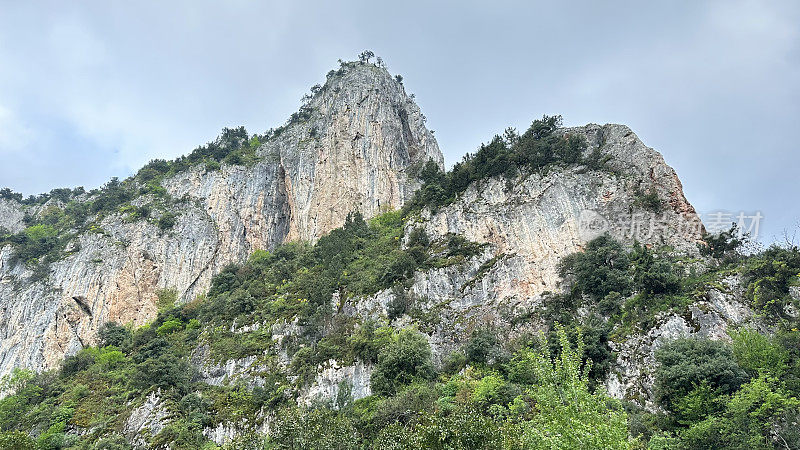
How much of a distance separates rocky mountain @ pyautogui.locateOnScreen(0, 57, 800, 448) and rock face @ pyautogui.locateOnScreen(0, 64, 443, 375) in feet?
1.05

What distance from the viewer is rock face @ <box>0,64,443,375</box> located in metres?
47.6

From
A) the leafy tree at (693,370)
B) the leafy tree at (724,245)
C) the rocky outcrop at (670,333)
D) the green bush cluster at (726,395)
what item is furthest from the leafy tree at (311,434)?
the leafy tree at (724,245)

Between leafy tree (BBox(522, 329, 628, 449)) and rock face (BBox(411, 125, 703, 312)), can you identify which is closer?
leafy tree (BBox(522, 329, 628, 449))

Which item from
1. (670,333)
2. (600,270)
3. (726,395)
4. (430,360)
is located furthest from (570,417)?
(600,270)

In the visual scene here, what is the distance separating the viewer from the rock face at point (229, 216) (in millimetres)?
47562

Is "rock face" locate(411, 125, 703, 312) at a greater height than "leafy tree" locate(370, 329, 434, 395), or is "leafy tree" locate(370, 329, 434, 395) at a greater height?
"rock face" locate(411, 125, 703, 312)

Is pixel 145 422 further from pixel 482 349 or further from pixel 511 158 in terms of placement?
pixel 511 158

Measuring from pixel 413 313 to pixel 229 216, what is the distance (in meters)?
36.6

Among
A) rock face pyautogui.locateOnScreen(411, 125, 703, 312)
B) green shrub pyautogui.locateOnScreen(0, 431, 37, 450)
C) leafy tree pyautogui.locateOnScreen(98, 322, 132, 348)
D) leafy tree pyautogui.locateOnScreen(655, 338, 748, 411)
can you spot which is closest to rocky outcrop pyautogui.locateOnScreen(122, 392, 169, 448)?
green shrub pyautogui.locateOnScreen(0, 431, 37, 450)

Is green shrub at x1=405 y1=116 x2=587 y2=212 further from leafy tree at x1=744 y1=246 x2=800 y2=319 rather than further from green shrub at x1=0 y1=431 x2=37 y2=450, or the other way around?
green shrub at x1=0 y1=431 x2=37 y2=450

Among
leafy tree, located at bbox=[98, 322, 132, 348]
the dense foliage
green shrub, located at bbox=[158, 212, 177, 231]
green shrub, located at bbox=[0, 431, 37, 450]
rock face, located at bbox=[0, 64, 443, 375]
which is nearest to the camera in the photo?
green shrub, located at bbox=[0, 431, 37, 450]

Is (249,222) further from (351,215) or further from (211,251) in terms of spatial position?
(351,215)

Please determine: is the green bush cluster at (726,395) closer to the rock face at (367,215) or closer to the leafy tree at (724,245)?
the rock face at (367,215)

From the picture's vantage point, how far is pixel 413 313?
115 ft
